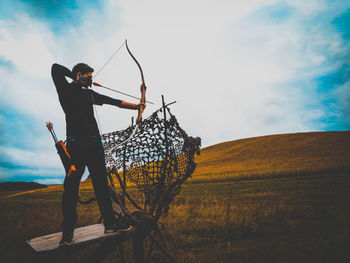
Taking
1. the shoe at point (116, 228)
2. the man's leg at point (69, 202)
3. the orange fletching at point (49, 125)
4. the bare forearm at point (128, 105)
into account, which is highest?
the bare forearm at point (128, 105)

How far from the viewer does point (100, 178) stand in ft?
8.41

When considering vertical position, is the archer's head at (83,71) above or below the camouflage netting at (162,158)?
above

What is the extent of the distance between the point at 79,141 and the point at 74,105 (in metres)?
0.47

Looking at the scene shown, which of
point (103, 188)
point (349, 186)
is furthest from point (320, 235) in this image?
point (349, 186)

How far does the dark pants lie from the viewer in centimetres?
229

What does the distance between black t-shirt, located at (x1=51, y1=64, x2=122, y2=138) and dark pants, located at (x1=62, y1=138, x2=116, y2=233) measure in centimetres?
13

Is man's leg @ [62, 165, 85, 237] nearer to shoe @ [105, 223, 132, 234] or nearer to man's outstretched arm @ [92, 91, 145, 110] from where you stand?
shoe @ [105, 223, 132, 234]

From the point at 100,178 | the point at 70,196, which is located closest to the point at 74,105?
the point at 100,178

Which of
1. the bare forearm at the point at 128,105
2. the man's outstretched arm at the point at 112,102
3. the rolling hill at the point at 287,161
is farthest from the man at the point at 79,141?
the rolling hill at the point at 287,161

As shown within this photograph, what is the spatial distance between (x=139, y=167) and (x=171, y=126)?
3.07 feet

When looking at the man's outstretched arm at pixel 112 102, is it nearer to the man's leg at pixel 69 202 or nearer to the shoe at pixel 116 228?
the man's leg at pixel 69 202

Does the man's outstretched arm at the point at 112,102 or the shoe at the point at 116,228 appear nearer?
the shoe at the point at 116,228

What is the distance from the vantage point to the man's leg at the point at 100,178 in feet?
8.18

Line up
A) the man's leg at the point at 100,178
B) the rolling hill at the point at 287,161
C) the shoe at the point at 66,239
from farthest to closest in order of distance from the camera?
the rolling hill at the point at 287,161 < the man's leg at the point at 100,178 < the shoe at the point at 66,239
